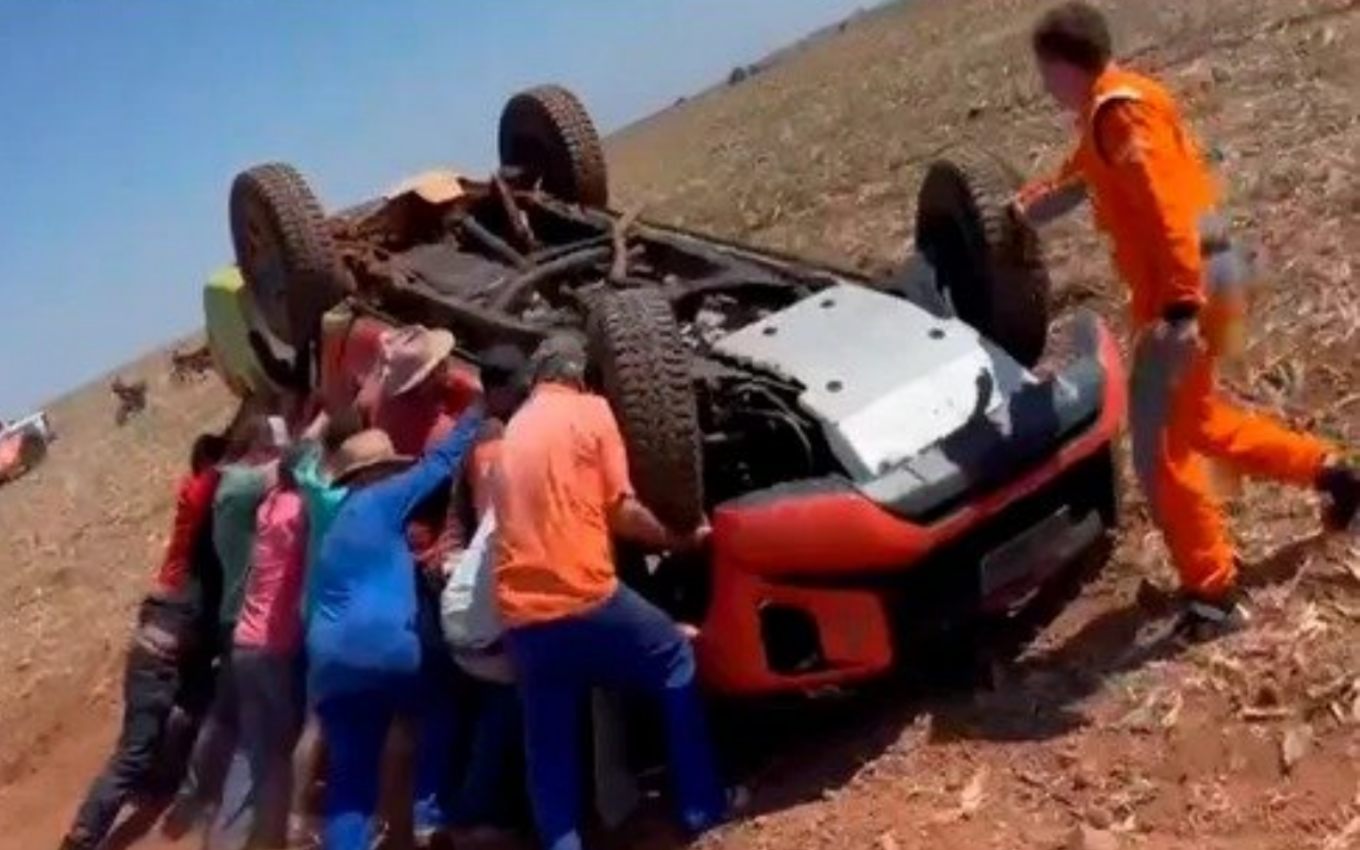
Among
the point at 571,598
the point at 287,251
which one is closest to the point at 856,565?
the point at 571,598

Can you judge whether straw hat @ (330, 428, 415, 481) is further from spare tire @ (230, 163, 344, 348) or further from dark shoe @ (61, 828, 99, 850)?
dark shoe @ (61, 828, 99, 850)

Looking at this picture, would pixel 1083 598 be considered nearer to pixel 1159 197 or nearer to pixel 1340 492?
pixel 1340 492

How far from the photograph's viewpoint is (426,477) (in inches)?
285

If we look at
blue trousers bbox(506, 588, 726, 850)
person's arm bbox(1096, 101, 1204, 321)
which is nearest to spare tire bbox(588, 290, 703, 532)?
blue trousers bbox(506, 588, 726, 850)

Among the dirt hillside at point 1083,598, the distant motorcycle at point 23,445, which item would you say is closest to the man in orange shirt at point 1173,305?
the dirt hillside at point 1083,598

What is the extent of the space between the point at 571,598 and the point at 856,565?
89 cm

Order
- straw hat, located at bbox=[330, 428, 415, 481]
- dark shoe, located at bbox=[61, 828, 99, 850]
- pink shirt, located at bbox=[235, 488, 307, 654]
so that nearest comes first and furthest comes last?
straw hat, located at bbox=[330, 428, 415, 481], pink shirt, located at bbox=[235, 488, 307, 654], dark shoe, located at bbox=[61, 828, 99, 850]

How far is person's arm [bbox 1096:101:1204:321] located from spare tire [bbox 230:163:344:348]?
14.4ft

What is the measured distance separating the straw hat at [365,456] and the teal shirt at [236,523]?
97 cm

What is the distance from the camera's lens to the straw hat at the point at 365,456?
740cm

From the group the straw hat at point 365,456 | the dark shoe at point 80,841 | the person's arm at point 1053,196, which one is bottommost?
the dark shoe at point 80,841

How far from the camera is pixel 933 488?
6.47 meters

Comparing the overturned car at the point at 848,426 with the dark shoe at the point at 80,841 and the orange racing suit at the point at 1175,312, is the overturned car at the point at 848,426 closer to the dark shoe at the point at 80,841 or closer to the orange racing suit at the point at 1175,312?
the orange racing suit at the point at 1175,312

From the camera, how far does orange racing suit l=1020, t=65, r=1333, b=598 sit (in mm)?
6105
